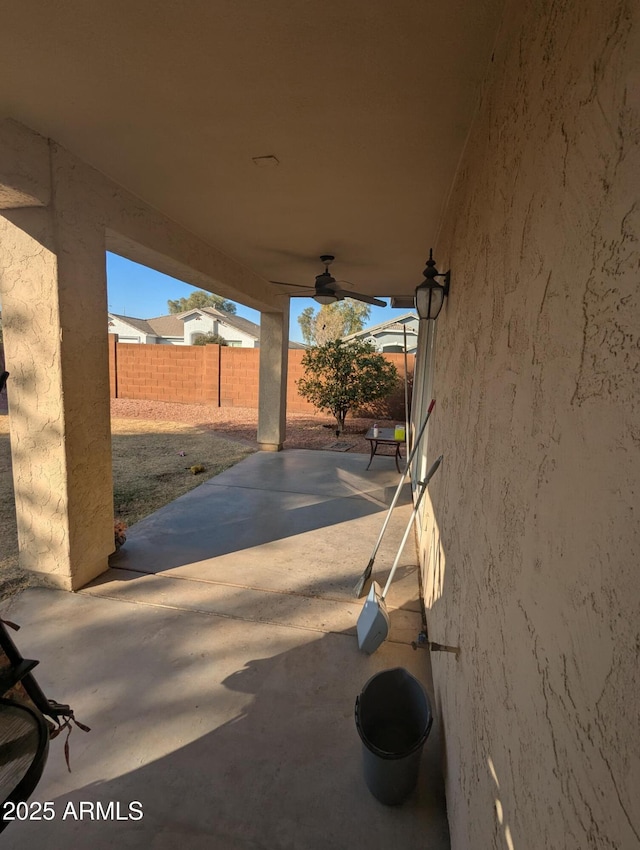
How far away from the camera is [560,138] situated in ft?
2.84

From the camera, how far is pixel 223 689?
2137 millimetres

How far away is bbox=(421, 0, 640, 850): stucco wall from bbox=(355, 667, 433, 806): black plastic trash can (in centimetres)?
17

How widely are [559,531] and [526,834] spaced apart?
59 centimetres

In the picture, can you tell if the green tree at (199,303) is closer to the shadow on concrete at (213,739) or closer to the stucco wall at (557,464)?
the shadow on concrete at (213,739)

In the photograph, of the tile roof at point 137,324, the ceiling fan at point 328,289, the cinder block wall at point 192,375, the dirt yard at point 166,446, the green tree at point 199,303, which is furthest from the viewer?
the green tree at point 199,303

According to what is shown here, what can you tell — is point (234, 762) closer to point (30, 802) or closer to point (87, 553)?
point (30, 802)

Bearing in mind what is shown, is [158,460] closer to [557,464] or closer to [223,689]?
[223,689]

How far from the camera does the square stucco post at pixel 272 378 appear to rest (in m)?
7.38

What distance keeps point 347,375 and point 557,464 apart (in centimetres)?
889

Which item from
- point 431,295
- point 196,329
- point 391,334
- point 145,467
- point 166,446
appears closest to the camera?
point 431,295

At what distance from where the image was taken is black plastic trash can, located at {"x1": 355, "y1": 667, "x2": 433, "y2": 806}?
1.54 metres

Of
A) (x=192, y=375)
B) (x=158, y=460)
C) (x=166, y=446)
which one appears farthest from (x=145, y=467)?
(x=192, y=375)

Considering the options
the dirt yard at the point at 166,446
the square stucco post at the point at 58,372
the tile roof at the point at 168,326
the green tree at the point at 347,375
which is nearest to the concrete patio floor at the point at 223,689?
the square stucco post at the point at 58,372

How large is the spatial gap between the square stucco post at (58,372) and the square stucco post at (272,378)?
14.7 ft
